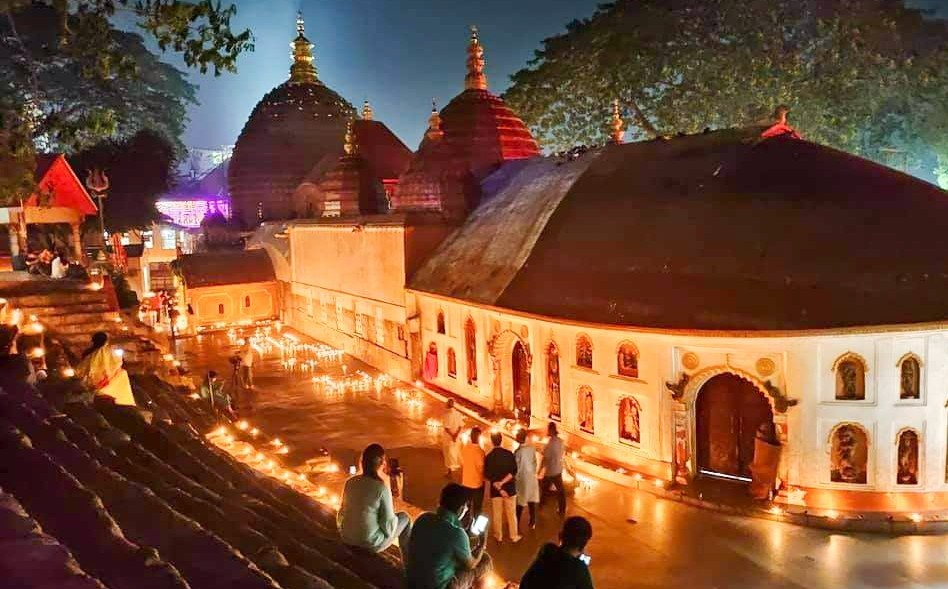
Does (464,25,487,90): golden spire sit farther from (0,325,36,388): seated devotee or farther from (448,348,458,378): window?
(0,325,36,388): seated devotee

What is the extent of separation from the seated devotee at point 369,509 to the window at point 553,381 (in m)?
10.1

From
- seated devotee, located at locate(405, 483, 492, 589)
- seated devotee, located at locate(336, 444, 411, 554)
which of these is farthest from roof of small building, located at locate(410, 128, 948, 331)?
seated devotee, located at locate(405, 483, 492, 589)

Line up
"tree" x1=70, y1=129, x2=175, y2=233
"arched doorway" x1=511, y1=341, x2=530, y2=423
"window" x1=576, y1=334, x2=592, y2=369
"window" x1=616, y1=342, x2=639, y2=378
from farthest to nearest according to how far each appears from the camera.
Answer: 1. "tree" x1=70, y1=129, x2=175, y2=233
2. "arched doorway" x1=511, y1=341, x2=530, y2=423
3. "window" x1=576, y1=334, x2=592, y2=369
4. "window" x1=616, y1=342, x2=639, y2=378

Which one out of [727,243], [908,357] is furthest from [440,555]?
[727,243]

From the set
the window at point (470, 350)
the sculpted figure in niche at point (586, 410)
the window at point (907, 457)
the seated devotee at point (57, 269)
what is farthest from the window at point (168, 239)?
the window at point (907, 457)

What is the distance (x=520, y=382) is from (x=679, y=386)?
5512mm

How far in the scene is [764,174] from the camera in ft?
52.5

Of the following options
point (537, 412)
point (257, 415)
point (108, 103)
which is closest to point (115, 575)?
point (537, 412)

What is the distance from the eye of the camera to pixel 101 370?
38.2 ft

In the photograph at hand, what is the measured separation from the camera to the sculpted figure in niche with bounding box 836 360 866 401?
12.9m

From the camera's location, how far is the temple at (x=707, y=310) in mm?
12875

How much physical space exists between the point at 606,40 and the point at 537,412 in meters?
21.1

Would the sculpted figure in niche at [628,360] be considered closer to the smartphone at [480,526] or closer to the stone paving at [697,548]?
the stone paving at [697,548]

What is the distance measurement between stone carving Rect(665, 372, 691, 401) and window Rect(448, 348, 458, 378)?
332 inches
